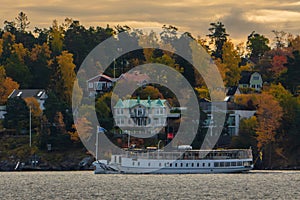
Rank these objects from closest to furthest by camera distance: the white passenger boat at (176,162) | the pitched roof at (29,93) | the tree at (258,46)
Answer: the white passenger boat at (176,162) < the pitched roof at (29,93) < the tree at (258,46)

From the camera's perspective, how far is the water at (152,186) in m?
84.3

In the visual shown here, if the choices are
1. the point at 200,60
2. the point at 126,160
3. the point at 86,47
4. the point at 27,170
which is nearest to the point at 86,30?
the point at 86,47

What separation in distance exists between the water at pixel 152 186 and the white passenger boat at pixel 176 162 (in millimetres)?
1315

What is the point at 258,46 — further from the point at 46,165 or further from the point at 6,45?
the point at 46,165

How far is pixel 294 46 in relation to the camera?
16762 cm

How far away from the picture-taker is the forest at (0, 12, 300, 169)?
4938 inches

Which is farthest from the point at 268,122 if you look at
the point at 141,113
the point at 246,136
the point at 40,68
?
the point at 40,68

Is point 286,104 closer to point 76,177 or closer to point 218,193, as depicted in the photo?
point 76,177

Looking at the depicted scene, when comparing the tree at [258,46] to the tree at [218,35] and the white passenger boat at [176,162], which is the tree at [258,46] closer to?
the tree at [218,35]

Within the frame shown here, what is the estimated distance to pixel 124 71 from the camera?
157500mm

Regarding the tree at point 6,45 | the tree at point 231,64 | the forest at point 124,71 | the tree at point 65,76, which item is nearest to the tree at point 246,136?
the forest at point 124,71

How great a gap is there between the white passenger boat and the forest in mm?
6331

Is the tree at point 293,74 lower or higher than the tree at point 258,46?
lower

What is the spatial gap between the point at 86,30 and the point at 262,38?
3060 cm
